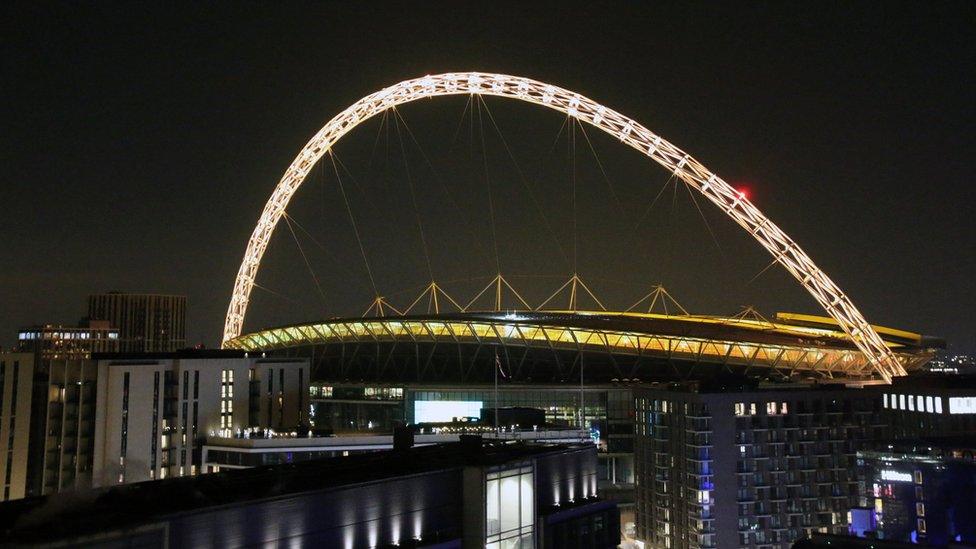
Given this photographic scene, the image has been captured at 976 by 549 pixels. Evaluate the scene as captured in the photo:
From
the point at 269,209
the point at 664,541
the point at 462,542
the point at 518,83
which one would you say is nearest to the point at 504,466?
the point at 462,542

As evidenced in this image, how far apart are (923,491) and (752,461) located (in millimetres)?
12436

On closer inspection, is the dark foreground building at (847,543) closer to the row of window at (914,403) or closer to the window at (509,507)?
the row of window at (914,403)

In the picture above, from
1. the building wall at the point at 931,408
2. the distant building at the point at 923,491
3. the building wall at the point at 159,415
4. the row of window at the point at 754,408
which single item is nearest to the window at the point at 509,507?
the building wall at the point at 159,415

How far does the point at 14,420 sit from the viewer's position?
64.8 meters

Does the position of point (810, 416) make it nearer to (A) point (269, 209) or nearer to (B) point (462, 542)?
(B) point (462, 542)

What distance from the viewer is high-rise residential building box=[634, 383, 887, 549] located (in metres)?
65.9

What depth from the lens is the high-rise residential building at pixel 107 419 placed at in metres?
62.9

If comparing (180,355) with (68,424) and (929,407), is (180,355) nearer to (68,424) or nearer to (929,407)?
(68,424)

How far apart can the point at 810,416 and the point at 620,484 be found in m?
17.5

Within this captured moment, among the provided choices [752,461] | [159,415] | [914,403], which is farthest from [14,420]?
[914,403]

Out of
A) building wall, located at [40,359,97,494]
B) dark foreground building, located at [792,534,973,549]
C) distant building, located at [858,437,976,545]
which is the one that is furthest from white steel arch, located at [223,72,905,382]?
building wall, located at [40,359,97,494]

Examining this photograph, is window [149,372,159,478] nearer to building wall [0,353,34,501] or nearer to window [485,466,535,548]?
building wall [0,353,34,501]

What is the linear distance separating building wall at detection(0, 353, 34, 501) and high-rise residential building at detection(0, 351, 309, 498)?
0.08m

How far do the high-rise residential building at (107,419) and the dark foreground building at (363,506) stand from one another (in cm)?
3802
